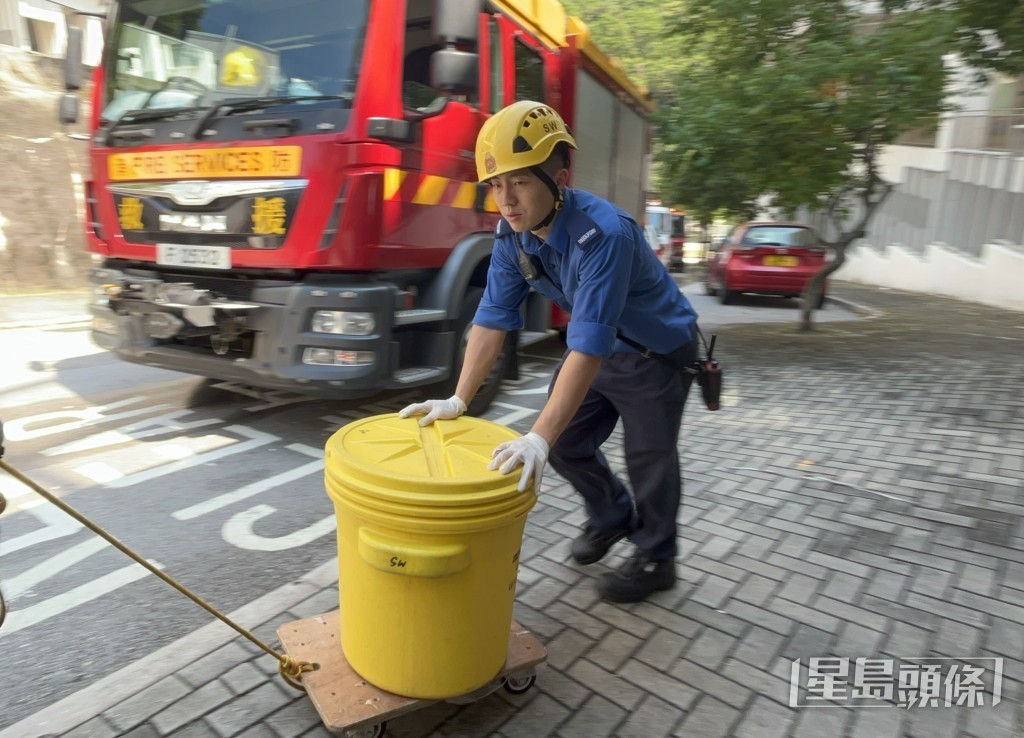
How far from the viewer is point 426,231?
4.36 m

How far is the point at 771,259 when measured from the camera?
39.9 feet

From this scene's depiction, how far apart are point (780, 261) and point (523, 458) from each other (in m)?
11.5

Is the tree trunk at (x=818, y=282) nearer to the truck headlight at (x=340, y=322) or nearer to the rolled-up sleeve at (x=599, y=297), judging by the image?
the truck headlight at (x=340, y=322)

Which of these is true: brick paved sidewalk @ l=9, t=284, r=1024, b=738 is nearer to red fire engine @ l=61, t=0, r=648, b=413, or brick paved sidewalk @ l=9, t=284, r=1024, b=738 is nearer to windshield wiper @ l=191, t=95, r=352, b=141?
red fire engine @ l=61, t=0, r=648, b=413

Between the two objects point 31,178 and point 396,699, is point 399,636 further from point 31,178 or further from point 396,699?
point 31,178

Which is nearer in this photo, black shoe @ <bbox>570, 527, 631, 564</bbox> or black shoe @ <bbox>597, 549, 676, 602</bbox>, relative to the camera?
black shoe @ <bbox>597, 549, 676, 602</bbox>

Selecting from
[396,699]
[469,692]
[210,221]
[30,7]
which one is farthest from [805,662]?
[30,7]

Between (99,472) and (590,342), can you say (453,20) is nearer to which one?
(590,342)

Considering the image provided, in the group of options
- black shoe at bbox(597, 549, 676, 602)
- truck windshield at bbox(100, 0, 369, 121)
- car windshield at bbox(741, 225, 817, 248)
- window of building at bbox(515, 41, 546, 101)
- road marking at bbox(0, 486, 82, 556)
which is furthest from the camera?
car windshield at bbox(741, 225, 817, 248)

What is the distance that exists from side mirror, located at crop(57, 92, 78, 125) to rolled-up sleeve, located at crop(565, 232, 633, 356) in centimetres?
458

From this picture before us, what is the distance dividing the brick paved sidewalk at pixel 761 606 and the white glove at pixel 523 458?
825 millimetres

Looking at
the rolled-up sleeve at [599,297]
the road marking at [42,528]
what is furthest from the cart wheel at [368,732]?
the road marking at [42,528]

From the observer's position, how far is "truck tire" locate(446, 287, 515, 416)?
185 inches

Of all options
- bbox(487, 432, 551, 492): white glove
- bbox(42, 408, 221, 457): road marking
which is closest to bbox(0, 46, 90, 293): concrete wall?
bbox(42, 408, 221, 457): road marking
